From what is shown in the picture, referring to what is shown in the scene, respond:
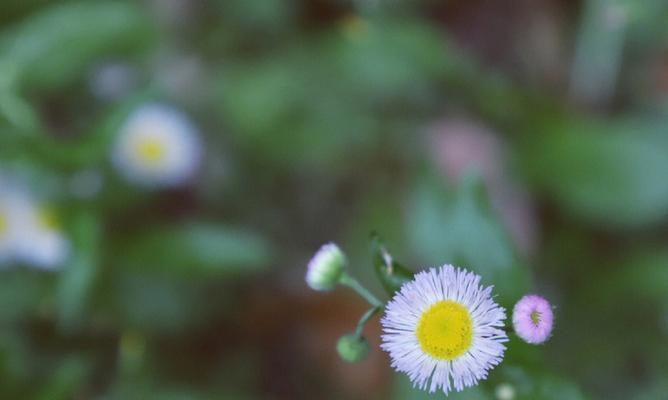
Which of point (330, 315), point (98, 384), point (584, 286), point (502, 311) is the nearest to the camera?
point (502, 311)

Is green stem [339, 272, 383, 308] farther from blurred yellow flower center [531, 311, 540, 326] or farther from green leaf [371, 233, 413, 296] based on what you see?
blurred yellow flower center [531, 311, 540, 326]

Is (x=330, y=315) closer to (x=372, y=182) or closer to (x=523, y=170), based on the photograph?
(x=372, y=182)

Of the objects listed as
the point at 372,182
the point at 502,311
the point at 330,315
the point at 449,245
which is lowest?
the point at 502,311

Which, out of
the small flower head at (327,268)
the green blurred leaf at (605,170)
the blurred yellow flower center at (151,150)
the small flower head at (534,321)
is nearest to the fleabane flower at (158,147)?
the blurred yellow flower center at (151,150)

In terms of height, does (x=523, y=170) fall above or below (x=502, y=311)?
above

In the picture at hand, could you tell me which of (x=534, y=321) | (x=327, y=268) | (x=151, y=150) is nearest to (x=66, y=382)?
(x=151, y=150)

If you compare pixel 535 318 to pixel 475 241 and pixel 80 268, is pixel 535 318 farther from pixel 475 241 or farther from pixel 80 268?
pixel 80 268

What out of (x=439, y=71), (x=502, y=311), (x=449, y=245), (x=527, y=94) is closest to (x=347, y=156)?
(x=439, y=71)
